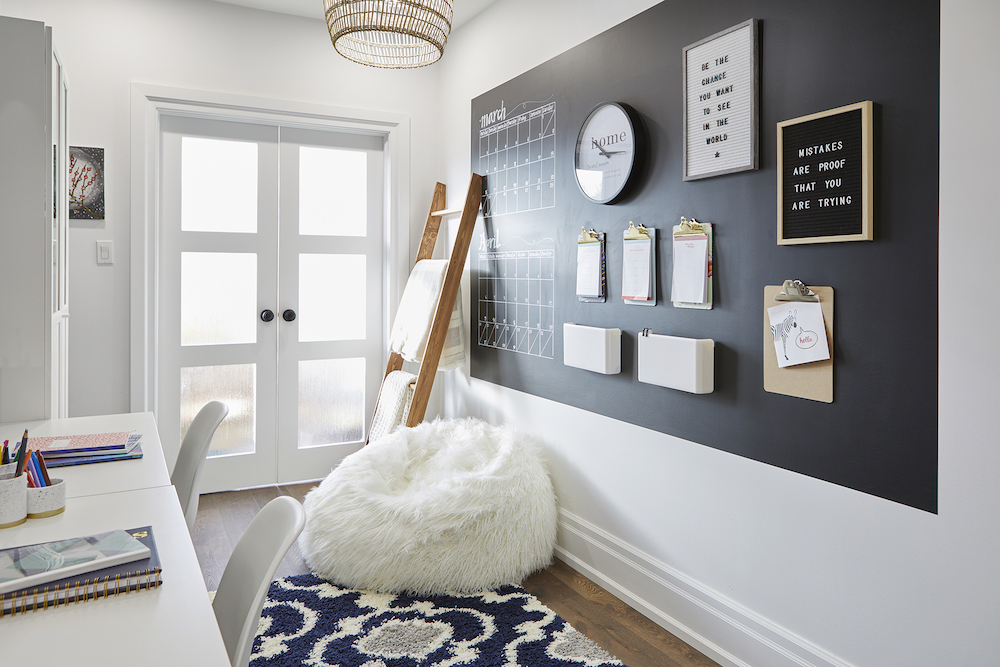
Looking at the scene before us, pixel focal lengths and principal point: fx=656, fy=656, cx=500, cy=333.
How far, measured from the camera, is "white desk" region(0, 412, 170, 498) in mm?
1438

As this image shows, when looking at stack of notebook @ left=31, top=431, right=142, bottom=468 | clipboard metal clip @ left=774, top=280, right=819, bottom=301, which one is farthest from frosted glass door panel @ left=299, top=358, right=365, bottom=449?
clipboard metal clip @ left=774, top=280, right=819, bottom=301

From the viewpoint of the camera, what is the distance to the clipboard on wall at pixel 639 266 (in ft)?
6.88

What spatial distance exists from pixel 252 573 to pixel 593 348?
4.75ft

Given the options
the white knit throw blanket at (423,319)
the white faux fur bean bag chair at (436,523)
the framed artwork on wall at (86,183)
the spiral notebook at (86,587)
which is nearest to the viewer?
the spiral notebook at (86,587)

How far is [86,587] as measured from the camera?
0.96 m

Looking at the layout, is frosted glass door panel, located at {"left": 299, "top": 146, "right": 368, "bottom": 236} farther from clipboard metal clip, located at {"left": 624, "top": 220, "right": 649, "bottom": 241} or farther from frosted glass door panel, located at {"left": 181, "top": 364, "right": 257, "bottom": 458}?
clipboard metal clip, located at {"left": 624, "top": 220, "right": 649, "bottom": 241}

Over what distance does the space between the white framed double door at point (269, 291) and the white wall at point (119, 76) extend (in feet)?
0.64

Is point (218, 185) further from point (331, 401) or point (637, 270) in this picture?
point (637, 270)

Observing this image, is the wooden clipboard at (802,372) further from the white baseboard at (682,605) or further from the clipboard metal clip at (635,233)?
the white baseboard at (682,605)

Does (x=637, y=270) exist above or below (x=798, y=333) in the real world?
above

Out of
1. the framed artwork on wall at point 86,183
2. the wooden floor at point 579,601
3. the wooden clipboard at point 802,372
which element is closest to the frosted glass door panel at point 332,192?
the framed artwork on wall at point 86,183

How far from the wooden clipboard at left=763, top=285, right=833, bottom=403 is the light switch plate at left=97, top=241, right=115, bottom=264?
2.78m

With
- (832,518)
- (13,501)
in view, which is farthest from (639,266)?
(13,501)

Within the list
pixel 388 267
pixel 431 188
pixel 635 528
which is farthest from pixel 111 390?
pixel 635 528
